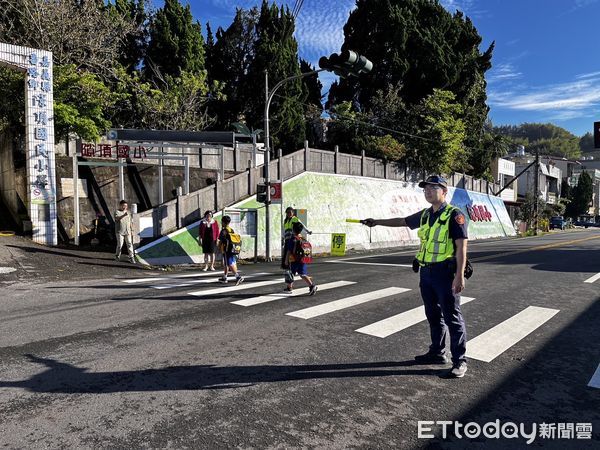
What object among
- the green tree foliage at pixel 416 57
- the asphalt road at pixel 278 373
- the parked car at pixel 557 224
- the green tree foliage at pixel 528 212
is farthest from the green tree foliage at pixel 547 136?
the asphalt road at pixel 278 373

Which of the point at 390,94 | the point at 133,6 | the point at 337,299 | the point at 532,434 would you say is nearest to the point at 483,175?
the point at 390,94

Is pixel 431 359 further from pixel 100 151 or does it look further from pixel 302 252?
pixel 100 151

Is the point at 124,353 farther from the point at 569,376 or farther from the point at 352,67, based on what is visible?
the point at 352,67

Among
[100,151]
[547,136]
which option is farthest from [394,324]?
[547,136]


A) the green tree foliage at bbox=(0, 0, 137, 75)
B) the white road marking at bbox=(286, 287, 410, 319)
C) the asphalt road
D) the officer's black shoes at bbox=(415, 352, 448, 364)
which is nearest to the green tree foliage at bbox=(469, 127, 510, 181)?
the green tree foliage at bbox=(0, 0, 137, 75)

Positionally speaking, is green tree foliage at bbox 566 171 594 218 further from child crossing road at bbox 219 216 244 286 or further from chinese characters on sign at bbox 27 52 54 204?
chinese characters on sign at bbox 27 52 54 204

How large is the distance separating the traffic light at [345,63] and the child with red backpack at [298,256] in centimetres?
459

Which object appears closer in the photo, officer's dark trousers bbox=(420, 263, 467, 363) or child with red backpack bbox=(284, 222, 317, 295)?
officer's dark trousers bbox=(420, 263, 467, 363)

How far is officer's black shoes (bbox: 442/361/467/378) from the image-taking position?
403 centimetres

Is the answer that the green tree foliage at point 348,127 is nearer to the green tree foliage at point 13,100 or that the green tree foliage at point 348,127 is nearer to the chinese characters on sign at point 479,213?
the chinese characters on sign at point 479,213

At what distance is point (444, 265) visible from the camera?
13.4ft

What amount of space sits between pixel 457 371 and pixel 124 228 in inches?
452

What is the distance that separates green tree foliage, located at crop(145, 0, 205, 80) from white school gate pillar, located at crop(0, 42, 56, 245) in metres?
13.8

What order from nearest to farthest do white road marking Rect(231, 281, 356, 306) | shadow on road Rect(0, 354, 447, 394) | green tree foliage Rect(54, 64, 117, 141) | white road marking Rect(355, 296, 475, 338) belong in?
A: 1. shadow on road Rect(0, 354, 447, 394)
2. white road marking Rect(355, 296, 475, 338)
3. white road marking Rect(231, 281, 356, 306)
4. green tree foliage Rect(54, 64, 117, 141)
